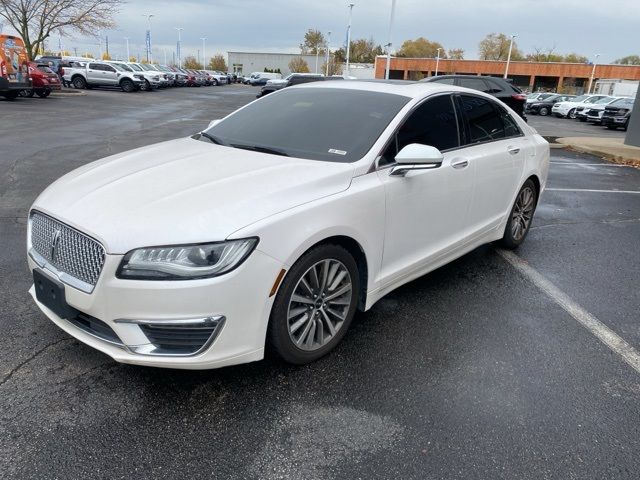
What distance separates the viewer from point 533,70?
71438 mm

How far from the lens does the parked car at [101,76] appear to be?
3538cm

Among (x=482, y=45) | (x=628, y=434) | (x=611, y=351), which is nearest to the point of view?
(x=628, y=434)

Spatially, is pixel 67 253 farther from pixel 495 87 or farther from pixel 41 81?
pixel 41 81

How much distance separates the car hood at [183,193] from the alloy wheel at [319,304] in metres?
0.45

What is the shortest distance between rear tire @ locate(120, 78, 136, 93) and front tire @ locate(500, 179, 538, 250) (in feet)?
116

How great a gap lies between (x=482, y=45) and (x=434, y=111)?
107414 mm

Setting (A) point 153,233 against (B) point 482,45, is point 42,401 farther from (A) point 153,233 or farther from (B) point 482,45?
(B) point 482,45

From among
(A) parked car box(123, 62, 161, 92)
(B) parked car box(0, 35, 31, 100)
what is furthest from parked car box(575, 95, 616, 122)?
(B) parked car box(0, 35, 31, 100)

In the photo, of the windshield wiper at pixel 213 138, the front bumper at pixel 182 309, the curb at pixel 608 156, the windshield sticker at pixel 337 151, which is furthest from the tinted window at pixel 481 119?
the curb at pixel 608 156

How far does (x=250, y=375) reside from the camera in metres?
2.98

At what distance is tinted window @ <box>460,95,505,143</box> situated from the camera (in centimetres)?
431

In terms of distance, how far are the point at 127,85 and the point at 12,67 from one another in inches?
571

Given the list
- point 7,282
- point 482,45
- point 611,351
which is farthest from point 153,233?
point 482,45

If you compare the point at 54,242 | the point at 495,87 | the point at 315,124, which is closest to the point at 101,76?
the point at 495,87
